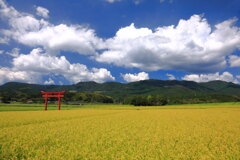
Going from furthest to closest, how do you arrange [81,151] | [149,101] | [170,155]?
[149,101] < [81,151] < [170,155]

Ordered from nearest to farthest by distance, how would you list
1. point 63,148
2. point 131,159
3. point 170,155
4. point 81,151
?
point 131,159
point 170,155
point 81,151
point 63,148

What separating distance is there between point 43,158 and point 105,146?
3.99 m

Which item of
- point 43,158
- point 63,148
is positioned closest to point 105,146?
point 63,148

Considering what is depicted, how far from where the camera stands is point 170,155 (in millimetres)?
9008

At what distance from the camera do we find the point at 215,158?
28.3 ft

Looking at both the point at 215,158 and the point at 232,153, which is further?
the point at 232,153

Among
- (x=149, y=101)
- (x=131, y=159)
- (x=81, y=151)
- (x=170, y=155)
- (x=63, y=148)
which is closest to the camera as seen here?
(x=131, y=159)

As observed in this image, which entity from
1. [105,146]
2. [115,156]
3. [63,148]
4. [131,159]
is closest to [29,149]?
[63,148]

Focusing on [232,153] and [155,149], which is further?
[155,149]

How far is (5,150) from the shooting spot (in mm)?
10008

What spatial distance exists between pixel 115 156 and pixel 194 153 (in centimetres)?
471

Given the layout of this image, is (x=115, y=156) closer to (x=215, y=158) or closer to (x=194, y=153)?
(x=194, y=153)

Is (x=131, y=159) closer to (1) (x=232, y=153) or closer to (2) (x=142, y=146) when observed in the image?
(2) (x=142, y=146)

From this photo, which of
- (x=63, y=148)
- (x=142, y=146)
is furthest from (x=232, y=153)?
(x=63, y=148)
